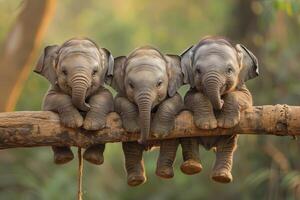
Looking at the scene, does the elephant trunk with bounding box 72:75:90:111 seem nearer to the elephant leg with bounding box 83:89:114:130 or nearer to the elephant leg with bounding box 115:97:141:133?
the elephant leg with bounding box 83:89:114:130

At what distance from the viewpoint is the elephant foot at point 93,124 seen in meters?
5.80

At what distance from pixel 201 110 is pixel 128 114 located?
1.67 feet

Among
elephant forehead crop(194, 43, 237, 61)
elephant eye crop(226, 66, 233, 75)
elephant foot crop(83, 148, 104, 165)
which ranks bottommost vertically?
elephant foot crop(83, 148, 104, 165)

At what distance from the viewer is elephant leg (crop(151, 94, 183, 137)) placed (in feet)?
19.2

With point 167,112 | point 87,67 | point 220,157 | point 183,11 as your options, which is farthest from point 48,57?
point 183,11

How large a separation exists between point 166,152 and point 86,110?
0.67 m

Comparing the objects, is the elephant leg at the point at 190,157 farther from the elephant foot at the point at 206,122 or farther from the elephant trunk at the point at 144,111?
the elephant trunk at the point at 144,111

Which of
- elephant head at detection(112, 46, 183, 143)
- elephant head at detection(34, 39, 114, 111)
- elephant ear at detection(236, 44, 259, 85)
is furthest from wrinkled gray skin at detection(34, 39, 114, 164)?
elephant ear at detection(236, 44, 259, 85)

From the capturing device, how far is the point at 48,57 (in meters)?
6.34

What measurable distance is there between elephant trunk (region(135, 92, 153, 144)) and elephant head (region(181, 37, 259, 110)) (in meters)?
0.42

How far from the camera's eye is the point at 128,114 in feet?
19.4

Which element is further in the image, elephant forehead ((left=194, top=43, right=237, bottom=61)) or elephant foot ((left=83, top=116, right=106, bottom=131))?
elephant forehead ((left=194, top=43, right=237, bottom=61))

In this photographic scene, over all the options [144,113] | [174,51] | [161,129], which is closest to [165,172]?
[161,129]

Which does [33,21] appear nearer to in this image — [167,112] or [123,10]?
[167,112]
